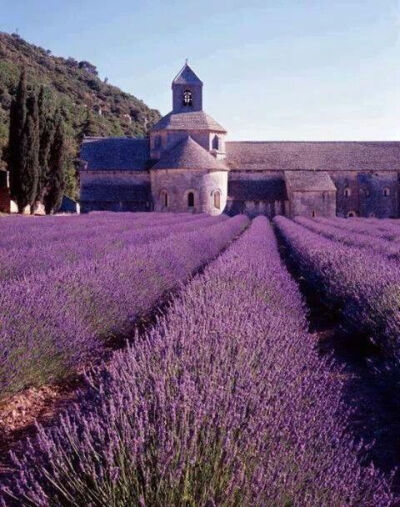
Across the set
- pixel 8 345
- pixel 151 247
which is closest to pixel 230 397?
Answer: pixel 8 345

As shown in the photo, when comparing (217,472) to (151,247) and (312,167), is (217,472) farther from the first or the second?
(312,167)

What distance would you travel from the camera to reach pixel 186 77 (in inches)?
1555

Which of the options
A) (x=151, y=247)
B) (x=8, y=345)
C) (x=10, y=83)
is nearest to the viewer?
(x=8, y=345)

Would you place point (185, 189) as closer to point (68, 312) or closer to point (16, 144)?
point (16, 144)

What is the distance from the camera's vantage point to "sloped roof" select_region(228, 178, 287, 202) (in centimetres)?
3797

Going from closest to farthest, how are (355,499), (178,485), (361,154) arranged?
(178,485), (355,499), (361,154)

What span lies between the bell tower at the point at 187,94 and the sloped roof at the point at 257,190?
5.75 m

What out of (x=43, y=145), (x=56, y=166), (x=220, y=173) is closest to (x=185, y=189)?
(x=220, y=173)

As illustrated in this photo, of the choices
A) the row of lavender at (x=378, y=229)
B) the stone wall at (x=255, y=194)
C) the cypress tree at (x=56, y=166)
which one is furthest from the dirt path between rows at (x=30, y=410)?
the stone wall at (x=255, y=194)

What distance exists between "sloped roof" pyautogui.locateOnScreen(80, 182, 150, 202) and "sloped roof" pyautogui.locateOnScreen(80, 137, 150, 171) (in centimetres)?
111

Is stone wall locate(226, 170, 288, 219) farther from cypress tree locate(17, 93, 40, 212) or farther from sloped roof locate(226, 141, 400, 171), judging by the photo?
cypress tree locate(17, 93, 40, 212)

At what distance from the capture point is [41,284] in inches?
194

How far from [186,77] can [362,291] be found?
35.6 metres

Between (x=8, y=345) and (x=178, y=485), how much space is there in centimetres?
228
